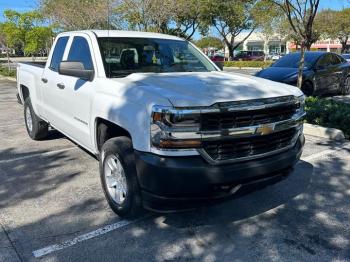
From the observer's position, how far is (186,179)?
3271 millimetres

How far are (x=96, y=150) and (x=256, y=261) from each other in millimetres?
2093

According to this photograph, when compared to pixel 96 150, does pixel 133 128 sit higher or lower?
higher

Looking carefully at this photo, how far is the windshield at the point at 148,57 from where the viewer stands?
15.3 feet

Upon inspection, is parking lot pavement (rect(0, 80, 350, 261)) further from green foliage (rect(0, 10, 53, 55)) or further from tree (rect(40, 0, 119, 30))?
green foliage (rect(0, 10, 53, 55))

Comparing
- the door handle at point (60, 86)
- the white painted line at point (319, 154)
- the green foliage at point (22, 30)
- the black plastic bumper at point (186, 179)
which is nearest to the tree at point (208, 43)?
the green foliage at point (22, 30)

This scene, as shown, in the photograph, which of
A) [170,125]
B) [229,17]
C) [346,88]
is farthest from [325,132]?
[229,17]

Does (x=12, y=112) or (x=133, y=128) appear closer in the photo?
(x=133, y=128)

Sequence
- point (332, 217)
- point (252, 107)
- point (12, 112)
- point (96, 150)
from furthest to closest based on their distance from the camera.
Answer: point (12, 112) < point (96, 150) < point (332, 217) < point (252, 107)

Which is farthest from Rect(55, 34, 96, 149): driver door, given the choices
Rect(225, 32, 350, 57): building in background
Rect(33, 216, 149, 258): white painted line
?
Rect(225, 32, 350, 57): building in background

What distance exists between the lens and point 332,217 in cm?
414

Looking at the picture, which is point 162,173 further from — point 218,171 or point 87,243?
point 87,243

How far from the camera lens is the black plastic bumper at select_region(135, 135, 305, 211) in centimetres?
328

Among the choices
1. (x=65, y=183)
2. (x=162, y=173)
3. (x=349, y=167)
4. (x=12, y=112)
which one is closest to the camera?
(x=162, y=173)

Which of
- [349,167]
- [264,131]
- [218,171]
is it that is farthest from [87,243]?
[349,167]
